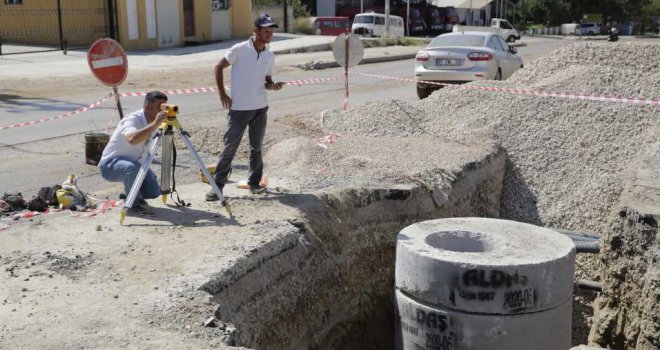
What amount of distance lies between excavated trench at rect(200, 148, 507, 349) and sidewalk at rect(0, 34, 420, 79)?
53.9 ft

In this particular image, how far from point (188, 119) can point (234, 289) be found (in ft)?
29.1

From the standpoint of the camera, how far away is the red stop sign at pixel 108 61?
11.0 metres

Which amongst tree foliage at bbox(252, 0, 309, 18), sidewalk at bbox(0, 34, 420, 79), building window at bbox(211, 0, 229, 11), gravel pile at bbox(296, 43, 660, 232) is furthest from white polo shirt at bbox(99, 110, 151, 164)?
tree foliage at bbox(252, 0, 309, 18)


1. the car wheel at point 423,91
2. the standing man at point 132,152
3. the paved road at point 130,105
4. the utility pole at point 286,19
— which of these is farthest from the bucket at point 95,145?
the utility pole at point 286,19

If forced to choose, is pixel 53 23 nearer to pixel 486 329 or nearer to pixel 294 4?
pixel 294 4

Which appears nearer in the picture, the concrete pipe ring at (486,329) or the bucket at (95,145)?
the concrete pipe ring at (486,329)

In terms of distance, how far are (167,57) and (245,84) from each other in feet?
72.9

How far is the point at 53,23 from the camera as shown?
3061 cm

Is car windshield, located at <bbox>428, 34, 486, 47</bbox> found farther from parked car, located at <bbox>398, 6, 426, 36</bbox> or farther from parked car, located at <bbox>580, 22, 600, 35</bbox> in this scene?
parked car, located at <bbox>580, 22, 600, 35</bbox>

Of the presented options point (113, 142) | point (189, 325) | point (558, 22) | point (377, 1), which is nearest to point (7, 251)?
point (113, 142)

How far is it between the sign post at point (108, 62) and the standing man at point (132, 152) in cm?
381

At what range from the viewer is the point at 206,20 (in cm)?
3512

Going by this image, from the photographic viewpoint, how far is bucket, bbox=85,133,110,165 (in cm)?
1046

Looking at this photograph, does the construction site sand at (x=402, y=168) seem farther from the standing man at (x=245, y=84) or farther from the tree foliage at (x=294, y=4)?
the tree foliage at (x=294, y=4)
